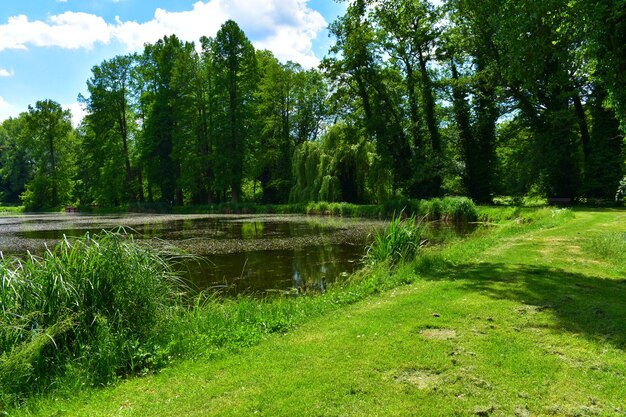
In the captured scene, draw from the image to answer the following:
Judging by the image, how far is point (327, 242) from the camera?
616 inches

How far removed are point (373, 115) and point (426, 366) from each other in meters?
28.4

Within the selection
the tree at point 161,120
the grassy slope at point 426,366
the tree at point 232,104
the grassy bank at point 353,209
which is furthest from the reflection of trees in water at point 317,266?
the tree at point 161,120

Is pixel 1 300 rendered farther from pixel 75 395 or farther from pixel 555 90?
pixel 555 90

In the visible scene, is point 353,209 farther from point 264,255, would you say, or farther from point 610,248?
point 610,248

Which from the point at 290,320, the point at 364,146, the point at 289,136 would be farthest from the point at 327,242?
the point at 289,136

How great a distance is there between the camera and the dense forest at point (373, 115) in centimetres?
973

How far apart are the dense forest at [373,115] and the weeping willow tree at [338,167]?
0.35ft

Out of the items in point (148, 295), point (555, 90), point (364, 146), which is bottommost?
point (148, 295)

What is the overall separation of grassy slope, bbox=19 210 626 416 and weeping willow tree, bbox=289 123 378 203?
86.4 ft

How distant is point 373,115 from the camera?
30625 millimetres

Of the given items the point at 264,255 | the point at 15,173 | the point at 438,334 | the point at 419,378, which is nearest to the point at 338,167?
the point at 264,255

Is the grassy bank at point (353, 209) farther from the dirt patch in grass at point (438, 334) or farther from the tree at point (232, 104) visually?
the dirt patch in grass at point (438, 334)

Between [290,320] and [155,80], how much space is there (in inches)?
1791

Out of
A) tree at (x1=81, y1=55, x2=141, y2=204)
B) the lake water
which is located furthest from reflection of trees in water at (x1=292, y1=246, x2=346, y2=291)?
tree at (x1=81, y1=55, x2=141, y2=204)
